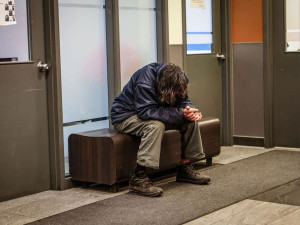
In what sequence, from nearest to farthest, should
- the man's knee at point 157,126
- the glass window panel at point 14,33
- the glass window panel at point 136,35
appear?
1. the glass window panel at point 14,33
2. the man's knee at point 157,126
3. the glass window panel at point 136,35

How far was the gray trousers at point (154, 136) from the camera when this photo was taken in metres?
4.36

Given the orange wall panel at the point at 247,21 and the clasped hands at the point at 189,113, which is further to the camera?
the orange wall panel at the point at 247,21

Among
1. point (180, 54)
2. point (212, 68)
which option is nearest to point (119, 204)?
point (180, 54)

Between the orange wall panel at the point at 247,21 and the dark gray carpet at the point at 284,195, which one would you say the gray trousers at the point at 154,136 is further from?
the orange wall panel at the point at 247,21

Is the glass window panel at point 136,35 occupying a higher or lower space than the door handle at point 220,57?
higher

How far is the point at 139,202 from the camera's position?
14.0ft

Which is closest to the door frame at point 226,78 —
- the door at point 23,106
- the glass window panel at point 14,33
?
the door at point 23,106

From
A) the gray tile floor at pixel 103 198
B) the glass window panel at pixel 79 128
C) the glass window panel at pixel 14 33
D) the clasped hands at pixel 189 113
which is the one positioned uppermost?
the glass window panel at pixel 14 33

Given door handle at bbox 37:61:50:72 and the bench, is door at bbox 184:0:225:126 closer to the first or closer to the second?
the bench

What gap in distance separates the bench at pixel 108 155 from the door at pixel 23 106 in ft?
0.75

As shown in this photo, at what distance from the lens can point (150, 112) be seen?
4.46 m

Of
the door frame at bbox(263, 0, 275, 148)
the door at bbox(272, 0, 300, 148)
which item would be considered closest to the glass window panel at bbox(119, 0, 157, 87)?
the door frame at bbox(263, 0, 275, 148)

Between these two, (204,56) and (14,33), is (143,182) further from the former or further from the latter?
(204,56)

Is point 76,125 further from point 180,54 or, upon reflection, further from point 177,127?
point 180,54
